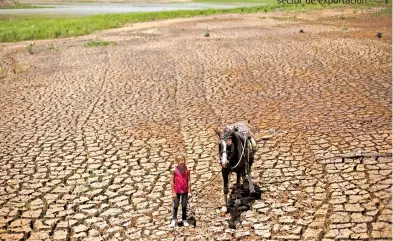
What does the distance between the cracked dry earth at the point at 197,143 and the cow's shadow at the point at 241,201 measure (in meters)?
0.03

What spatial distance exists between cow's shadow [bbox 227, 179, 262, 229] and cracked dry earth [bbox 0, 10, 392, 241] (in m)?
0.03

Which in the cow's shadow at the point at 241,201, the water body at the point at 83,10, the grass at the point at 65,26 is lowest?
the cow's shadow at the point at 241,201

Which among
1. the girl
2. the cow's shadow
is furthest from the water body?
the girl

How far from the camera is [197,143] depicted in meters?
10.7

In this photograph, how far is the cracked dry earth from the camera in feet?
23.4

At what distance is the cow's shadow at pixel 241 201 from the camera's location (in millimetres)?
7086

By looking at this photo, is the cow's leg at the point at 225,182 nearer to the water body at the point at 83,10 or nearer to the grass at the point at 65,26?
the grass at the point at 65,26

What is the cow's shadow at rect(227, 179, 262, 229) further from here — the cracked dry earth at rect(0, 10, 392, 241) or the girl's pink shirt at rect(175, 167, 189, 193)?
the girl's pink shirt at rect(175, 167, 189, 193)

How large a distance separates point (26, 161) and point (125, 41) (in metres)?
21.6

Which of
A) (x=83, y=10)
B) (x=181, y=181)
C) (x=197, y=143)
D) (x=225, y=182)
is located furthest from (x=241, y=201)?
(x=83, y=10)

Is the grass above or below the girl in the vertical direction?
above

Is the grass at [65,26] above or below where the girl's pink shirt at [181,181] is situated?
above

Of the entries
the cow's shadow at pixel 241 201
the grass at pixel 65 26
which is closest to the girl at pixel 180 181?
the cow's shadow at pixel 241 201

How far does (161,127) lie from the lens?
476 inches
